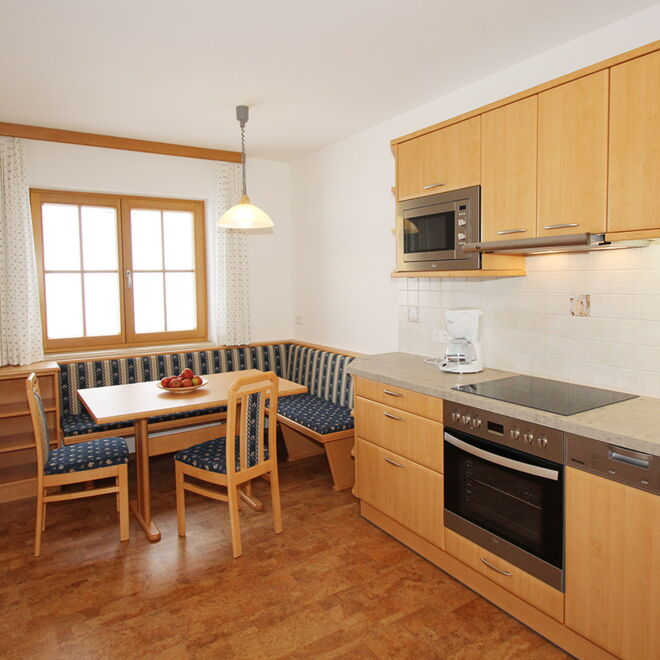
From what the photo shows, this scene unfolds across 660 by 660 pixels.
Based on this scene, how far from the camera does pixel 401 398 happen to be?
2.63 metres

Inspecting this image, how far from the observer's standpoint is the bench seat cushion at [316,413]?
335 centimetres

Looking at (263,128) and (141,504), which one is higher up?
(263,128)

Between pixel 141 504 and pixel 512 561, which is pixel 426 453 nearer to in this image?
pixel 512 561

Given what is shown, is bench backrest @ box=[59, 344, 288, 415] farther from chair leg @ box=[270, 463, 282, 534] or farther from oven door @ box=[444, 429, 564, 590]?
oven door @ box=[444, 429, 564, 590]

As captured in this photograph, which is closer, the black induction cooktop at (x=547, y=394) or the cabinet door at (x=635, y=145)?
the cabinet door at (x=635, y=145)

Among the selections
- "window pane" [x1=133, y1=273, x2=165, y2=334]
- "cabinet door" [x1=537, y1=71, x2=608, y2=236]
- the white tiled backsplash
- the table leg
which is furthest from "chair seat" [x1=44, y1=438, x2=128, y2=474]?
"cabinet door" [x1=537, y1=71, x2=608, y2=236]

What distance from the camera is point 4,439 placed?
11.4 feet

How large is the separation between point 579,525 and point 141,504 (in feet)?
7.59

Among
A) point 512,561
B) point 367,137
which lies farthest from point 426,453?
point 367,137

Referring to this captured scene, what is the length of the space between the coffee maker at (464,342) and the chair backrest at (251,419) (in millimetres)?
939

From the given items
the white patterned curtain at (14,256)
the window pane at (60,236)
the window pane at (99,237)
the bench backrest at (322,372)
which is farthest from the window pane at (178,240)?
the bench backrest at (322,372)

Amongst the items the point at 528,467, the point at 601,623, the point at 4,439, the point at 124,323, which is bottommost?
the point at 601,623

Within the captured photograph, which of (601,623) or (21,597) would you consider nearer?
(601,623)

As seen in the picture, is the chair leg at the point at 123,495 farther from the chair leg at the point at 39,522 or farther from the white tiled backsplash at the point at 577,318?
the white tiled backsplash at the point at 577,318
